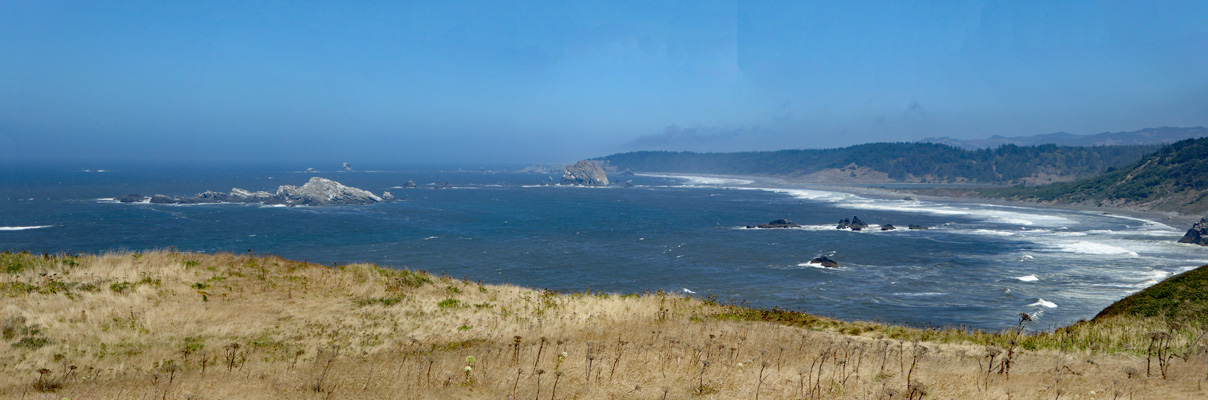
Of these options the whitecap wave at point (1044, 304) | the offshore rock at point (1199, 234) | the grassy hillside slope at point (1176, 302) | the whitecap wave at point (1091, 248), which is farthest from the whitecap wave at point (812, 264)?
the offshore rock at point (1199, 234)

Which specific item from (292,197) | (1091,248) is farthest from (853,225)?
(292,197)

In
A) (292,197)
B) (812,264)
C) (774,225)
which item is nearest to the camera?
(812,264)

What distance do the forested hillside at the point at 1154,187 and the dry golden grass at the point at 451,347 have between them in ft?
400

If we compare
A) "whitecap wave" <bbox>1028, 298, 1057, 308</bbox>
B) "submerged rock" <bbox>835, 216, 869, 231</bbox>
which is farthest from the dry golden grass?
"submerged rock" <bbox>835, 216, 869, 231</bbox>

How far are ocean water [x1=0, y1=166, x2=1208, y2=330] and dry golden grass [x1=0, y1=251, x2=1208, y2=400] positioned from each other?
17.6 meters

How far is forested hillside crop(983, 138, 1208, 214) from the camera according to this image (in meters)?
A: 114

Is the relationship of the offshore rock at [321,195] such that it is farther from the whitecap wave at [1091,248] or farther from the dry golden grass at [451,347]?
the whitecap wave at [1091,248]

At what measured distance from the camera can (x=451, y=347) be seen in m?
15.0

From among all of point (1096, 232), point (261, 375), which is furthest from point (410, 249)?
point (1096, 232)

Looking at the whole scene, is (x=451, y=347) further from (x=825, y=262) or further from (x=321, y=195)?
(x=321, y=195)

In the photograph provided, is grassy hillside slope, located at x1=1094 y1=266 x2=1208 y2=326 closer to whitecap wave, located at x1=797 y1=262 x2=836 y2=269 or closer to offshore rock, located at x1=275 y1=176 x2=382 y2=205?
whitecap wave, located at x1=797 y1=262 x2=836 y2=269

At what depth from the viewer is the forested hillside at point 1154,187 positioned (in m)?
114

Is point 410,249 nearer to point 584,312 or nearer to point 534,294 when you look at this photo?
point 534,294

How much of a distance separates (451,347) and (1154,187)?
155424mm
